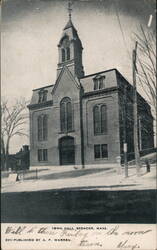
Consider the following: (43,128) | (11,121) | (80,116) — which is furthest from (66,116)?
(11,121)

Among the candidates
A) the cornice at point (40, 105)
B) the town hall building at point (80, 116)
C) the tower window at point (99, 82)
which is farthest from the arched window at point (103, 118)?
the cornice at point (40, 105)

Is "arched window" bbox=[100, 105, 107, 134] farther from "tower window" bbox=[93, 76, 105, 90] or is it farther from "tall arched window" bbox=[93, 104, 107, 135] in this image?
"tower window" bbox=[93, 76, 105, 90]

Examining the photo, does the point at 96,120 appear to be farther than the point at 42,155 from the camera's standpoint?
No

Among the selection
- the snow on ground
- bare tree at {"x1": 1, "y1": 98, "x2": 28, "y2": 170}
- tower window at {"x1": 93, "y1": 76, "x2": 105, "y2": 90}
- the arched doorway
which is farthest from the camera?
bare tree at {"x1": 1, "y1": 98, "x2": 28, "y2": 170}

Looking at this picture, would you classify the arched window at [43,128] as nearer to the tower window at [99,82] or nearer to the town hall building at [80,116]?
the town hall building at [80,116]

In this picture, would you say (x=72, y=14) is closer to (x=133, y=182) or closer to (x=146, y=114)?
(x=146, y=114)

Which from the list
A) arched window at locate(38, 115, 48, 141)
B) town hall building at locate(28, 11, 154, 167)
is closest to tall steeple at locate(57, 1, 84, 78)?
town hall building at locate(28, 11, 154, 167)

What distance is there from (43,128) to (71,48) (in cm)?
70

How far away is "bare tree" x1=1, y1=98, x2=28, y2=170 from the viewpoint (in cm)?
266

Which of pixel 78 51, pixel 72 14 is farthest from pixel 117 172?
pixel 72 14

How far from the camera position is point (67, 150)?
99.3 inches

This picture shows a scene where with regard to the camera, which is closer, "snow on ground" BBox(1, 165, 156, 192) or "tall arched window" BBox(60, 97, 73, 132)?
"snow on ground" BBox(1, 165, 156, 192)

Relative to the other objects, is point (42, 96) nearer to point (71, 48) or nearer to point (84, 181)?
point (71, 48)

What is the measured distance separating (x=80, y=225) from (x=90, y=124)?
78 cm
